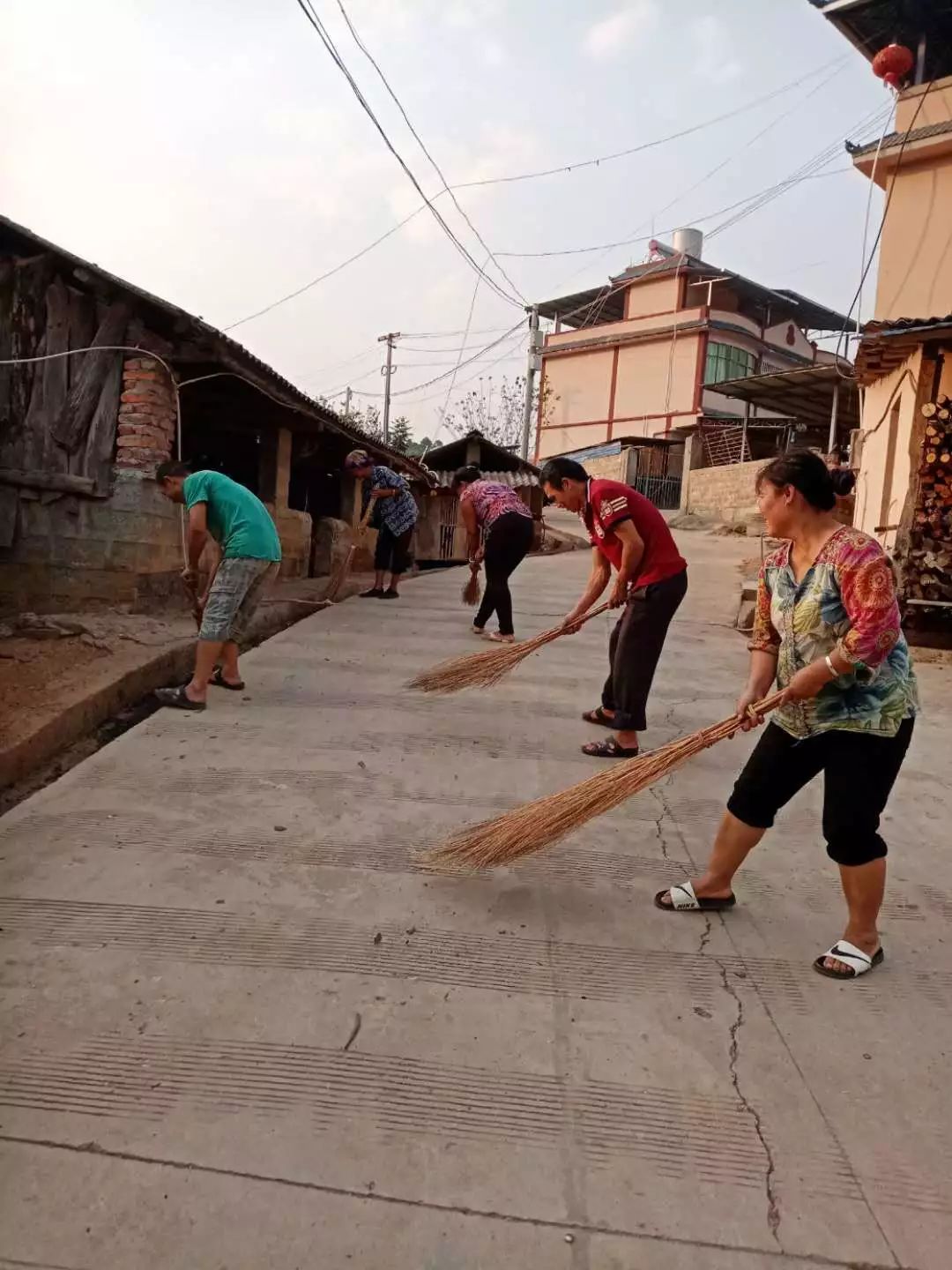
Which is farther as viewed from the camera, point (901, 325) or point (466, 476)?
point (466, 476)

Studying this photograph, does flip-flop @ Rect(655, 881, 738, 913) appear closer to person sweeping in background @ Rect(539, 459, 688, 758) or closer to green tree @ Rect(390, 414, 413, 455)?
person sweeping in background @ Rect(539, 459, 688, 758)

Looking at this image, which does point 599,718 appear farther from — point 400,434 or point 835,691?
point 400,434

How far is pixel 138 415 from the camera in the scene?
630cm

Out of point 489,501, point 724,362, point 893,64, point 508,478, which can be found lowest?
point 489,501

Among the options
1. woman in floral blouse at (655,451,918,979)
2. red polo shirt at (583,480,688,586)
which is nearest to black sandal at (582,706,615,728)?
red polo shirt at (583,480,688,586)

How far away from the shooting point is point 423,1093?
5.83 feet

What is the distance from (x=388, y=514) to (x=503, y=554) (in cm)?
225

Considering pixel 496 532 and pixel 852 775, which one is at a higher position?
pixel 496 532

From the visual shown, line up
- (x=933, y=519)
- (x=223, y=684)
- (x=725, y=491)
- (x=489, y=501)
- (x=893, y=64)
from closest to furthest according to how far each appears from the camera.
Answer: (x=223, y=684) < (x=489, y=501) < (x=933, y=519) < (x=893, y=64) < (x=725, y=491)

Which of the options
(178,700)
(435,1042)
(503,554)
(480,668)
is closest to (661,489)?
(503,554)

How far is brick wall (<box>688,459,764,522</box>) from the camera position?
64.7ft

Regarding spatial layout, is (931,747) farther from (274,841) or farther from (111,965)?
(111,965)

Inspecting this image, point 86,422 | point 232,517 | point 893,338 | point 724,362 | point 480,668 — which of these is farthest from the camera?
point 724,362

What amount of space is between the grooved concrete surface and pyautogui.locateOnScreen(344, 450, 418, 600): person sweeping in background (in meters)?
4.71
